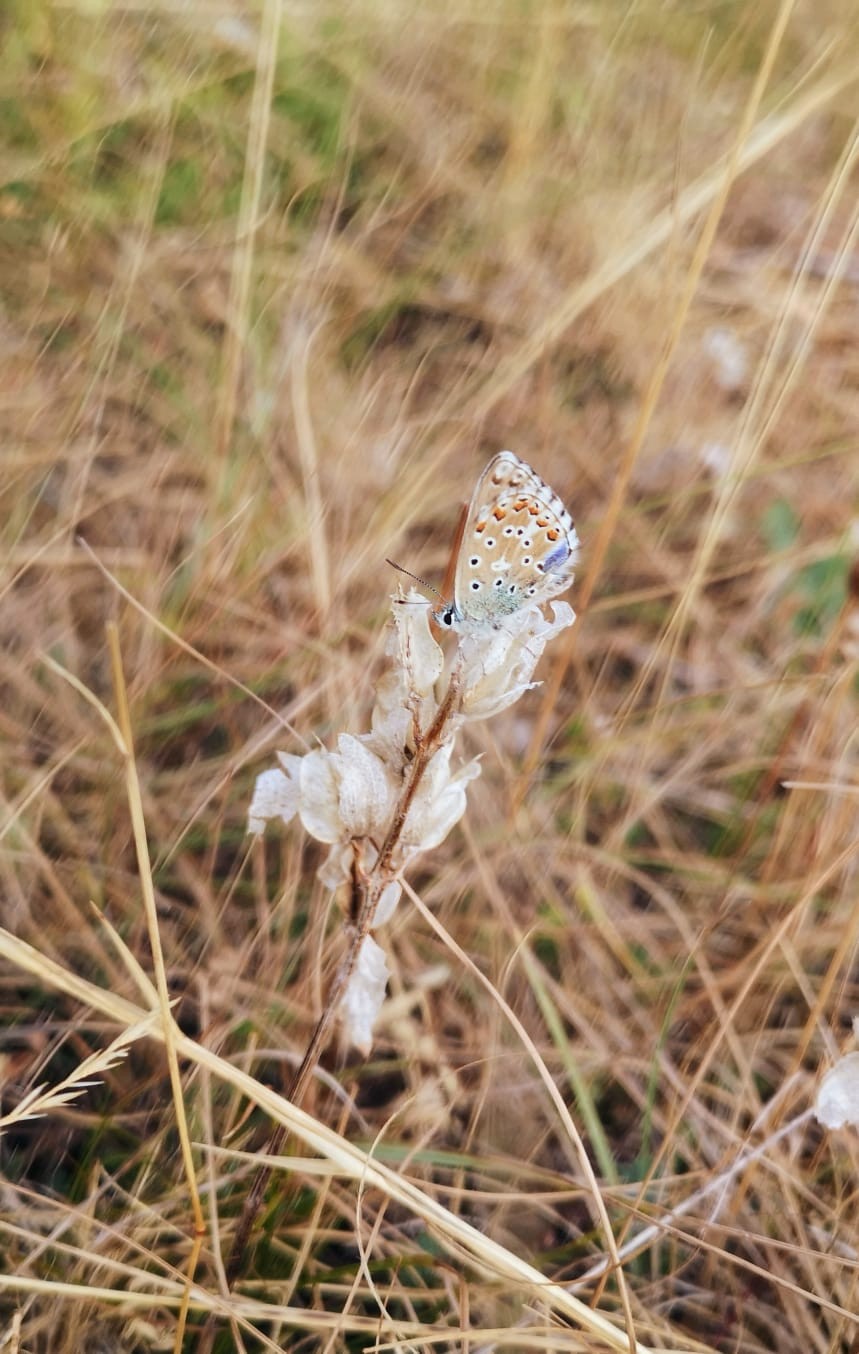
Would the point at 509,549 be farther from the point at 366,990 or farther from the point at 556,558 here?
the point at 366,990

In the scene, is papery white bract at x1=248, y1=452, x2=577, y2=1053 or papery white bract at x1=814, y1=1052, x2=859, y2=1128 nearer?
papery white bract at x1=248, y1=452, x2=577, y2=1053

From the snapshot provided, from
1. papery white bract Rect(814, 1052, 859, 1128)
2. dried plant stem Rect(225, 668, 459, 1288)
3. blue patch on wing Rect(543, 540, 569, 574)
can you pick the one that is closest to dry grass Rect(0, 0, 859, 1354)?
dried plant stem Rect(225, 668, 459, 1288)

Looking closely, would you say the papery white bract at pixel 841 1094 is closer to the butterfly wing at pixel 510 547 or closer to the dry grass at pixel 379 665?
the dry grass at pixel 379 665

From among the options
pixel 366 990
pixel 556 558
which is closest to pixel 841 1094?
pixel 366 990

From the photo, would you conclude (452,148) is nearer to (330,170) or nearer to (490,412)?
(330,170)

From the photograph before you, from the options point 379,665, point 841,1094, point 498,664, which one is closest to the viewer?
point 498,664

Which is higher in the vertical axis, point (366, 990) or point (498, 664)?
point (498, 664)

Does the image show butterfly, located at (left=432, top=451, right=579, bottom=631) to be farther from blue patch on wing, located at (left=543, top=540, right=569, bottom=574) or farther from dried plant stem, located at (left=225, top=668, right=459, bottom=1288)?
dried plant stem, located at (left=225, top=668, right=459, bottom=1288)

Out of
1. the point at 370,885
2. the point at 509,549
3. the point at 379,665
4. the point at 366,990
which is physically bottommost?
the point at 379,665

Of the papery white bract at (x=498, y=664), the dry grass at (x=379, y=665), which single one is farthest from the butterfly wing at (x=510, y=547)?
the dry grass at (x=379, y=665)
